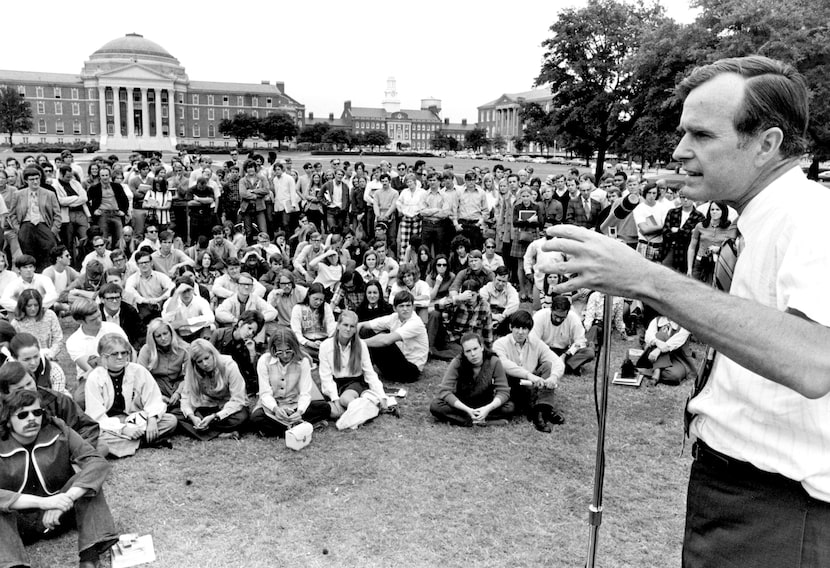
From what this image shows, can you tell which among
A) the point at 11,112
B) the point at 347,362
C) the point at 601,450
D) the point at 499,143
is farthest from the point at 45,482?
the point at 499,143

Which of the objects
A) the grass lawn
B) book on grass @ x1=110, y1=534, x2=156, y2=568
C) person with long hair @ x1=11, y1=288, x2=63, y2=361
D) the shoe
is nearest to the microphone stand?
the grass lawn

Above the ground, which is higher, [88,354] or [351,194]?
[351,194]

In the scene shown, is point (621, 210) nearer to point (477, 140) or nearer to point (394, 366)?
point (394, 366)

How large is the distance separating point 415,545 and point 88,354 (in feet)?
14.6

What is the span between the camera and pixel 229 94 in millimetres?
106500

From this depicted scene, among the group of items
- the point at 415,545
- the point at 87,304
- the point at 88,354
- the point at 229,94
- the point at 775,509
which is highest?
the point at 229,94

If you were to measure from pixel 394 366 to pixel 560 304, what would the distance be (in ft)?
A: 7.10

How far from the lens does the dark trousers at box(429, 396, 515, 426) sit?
6609 mm

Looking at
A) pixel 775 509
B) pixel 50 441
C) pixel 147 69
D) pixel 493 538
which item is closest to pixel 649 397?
pixel 493 538

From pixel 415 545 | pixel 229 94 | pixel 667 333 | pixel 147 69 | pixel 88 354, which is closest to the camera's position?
pixel 415 545

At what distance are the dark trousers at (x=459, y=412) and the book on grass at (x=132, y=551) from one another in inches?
117

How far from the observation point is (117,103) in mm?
95250

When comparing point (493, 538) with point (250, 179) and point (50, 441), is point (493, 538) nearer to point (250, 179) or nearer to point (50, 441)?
point (50, 441)

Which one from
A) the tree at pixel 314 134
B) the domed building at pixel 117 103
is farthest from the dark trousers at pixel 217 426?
the domed building at pixel 117 103
